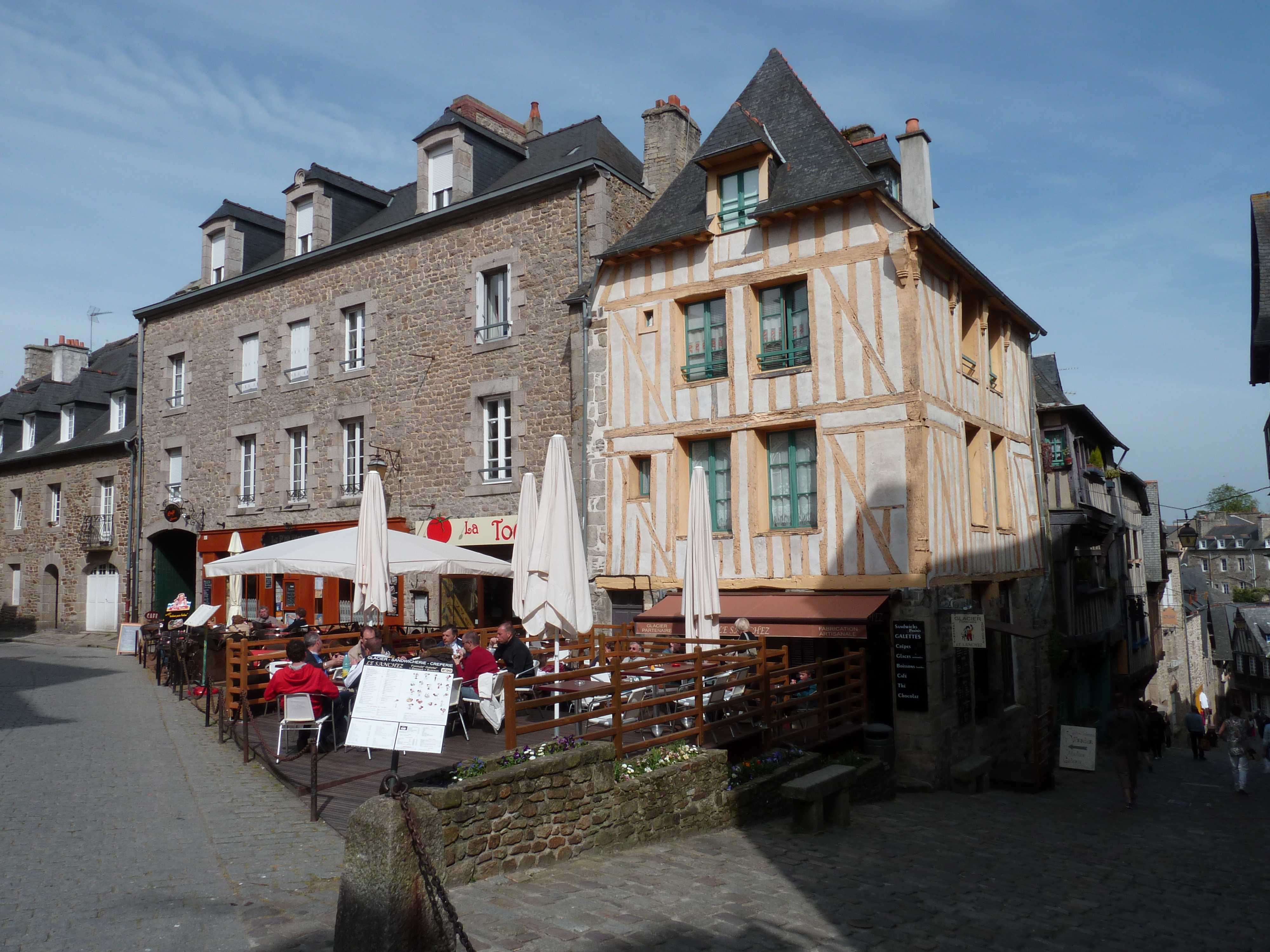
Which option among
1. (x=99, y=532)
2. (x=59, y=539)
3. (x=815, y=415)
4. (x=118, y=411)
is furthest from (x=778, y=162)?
(x=59, y=539)

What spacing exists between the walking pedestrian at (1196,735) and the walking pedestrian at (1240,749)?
20.6 ft

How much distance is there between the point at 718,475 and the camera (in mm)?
12336

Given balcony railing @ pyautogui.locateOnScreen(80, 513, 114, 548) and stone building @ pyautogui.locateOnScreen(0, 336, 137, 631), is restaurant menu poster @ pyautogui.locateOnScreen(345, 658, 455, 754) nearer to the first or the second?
stone building @ pyautogui.locateOnScreen(0, 336, 137, 631)

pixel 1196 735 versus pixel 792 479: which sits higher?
pixel 792 479

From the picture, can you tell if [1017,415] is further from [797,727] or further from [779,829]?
[779,829]

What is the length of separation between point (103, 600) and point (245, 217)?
1004 centimetres

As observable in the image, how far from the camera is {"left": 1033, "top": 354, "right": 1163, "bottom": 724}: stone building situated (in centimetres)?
1745

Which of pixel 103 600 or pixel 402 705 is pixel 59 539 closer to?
pixel 103 600

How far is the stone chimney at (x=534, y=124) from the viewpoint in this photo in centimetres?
1858

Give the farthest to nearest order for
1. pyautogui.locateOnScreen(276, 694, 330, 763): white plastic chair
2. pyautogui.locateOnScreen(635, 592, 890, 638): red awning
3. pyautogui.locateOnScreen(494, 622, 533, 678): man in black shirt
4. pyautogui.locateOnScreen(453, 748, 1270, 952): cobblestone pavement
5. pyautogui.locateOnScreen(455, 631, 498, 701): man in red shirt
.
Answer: pyautogui.locateOnScreen(635, 592, 890, 638): red awning
pyautogui.locateOnScreen(494, 622, 533, 678): man in black shirt
pyautogui.locateOnScreen(455, 631, 498, 701): man in red shirt
pyautogui.locateOnScreen(276, 694, 330, 763): white plastic chair
pyautogui.locateOnScreen(453, 748, 1270, 952): cobblestone pavement

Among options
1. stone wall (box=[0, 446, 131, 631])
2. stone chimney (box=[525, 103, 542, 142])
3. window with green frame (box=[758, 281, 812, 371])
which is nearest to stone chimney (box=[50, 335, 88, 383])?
stone wall (box=[0, 446, 131, 631])

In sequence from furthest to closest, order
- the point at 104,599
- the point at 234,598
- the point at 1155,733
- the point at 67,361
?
the point at 67,361 → the point at 104,599 → the point at 234,598 → the point at 1155,733

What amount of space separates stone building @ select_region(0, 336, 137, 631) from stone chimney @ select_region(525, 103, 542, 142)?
11258mm

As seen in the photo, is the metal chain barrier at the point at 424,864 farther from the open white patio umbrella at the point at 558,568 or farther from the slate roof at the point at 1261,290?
the slate roof at the point at 1261,290
